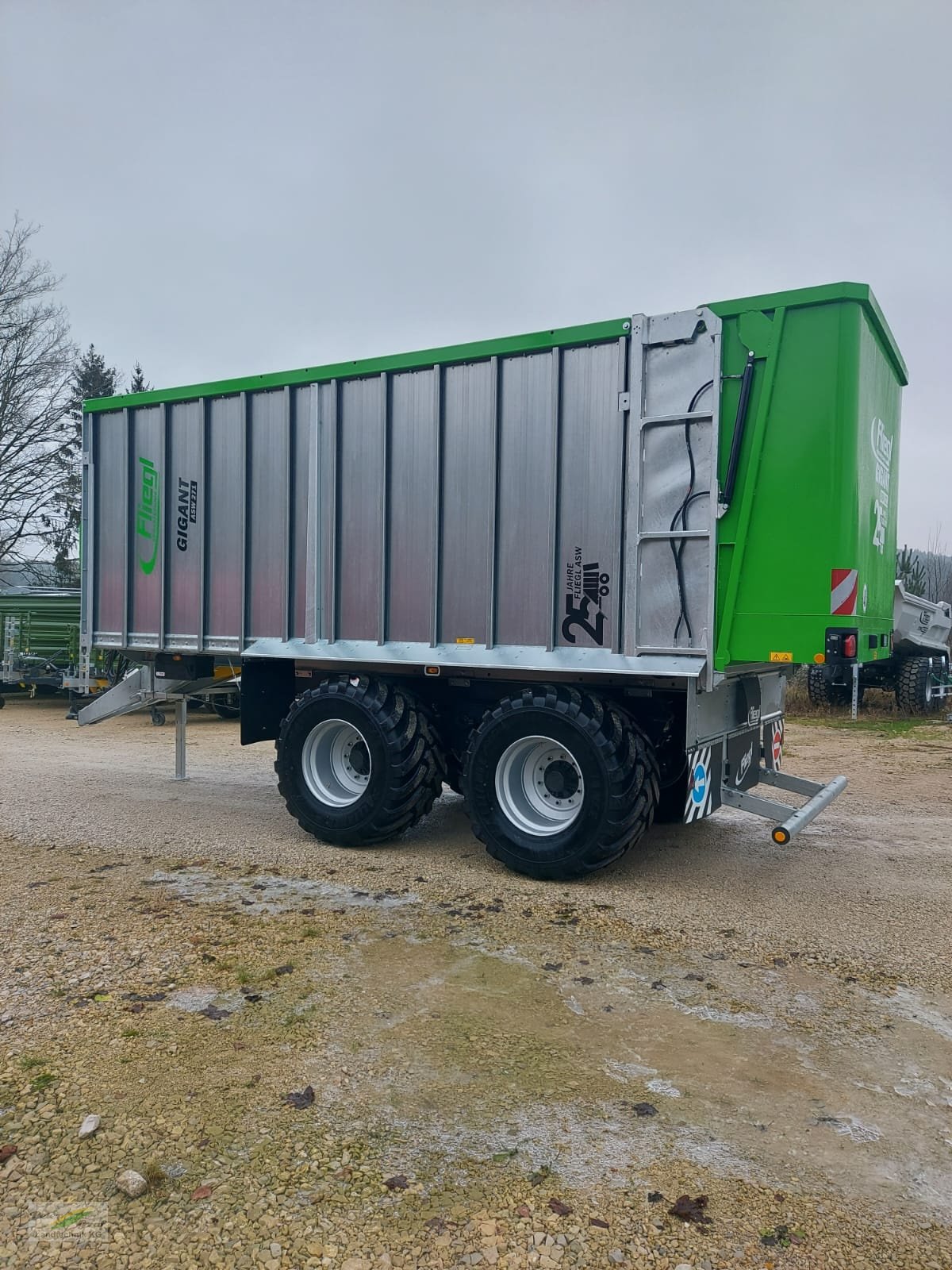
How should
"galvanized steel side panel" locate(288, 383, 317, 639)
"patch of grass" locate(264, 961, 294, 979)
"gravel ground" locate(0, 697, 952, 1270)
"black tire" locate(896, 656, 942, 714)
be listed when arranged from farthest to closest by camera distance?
1. "black tire" locate(896, 656, 942, 714)
2. "galvanized steel side panel" locate(288, 383, 317, 639)
3. "patch of grass" locate(264, 961, 294, 979)
4. "gravel ground" locate(0, 697, 952, 1270)

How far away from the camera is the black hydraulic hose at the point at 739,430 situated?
17.2ft

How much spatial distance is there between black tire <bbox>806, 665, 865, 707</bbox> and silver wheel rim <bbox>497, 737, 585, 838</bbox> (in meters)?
11.7

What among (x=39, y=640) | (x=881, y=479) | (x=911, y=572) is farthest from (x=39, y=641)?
(x=911, y=572)

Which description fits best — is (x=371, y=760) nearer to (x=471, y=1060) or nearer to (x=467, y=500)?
(x=467, y=500)

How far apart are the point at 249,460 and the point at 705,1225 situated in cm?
606

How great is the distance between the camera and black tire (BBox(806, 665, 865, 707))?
1648 cm

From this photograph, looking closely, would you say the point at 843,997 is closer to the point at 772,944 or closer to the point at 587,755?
the point at 772,944

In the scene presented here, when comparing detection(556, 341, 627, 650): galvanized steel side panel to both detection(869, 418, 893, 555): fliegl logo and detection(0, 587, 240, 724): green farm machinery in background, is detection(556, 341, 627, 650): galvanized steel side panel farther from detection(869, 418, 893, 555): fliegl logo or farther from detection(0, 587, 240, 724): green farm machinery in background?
detection(0, 587, 240, 724): green farm machinery in background

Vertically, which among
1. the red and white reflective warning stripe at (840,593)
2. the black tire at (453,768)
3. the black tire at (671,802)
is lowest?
the black tire at (671,802)

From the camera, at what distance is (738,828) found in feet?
23.9

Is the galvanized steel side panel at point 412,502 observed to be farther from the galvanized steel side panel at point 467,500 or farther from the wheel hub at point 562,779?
the wheel hub at point 562,779

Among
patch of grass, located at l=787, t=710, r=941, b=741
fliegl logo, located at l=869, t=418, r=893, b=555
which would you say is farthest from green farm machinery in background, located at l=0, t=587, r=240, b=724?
fliegl logo, located at l=869, t=418, r=893, b=555

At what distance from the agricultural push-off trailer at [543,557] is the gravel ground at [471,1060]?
0.71 metres

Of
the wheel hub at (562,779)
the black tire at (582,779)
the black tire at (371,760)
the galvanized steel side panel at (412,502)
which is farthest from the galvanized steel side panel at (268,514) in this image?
the wheel hub at (562,779)
